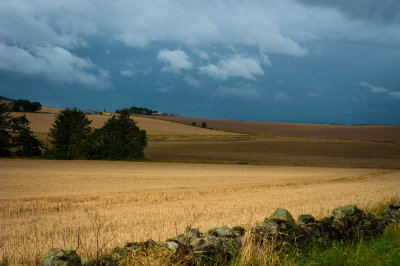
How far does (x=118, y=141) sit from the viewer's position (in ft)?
191

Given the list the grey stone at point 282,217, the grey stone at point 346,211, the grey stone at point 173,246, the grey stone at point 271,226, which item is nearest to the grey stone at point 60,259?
the grey stone at point 173,246

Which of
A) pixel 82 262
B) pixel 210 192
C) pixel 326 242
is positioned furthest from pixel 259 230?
pixel 210 192

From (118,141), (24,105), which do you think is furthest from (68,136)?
(24,105)

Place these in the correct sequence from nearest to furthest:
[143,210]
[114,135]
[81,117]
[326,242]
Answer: [326,242] → [143,210] → [114,135] → [81,117]

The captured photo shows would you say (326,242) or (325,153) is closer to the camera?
(326,242)

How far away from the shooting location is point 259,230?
6785 mm

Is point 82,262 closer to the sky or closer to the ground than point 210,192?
closer to the sky

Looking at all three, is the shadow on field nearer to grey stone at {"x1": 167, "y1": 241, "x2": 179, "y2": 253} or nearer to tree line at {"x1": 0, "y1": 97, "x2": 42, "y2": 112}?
grey stone at {"x1": 167, "y1": 241, "x2": 179, "y2": 253}

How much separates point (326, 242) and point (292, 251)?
126cm

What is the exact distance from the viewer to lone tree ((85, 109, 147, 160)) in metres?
58.1

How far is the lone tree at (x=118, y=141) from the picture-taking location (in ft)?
191

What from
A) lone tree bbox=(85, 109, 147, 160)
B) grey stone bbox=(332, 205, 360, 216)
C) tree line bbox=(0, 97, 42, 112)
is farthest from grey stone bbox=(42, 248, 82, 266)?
tree line bbox=(0, 97, 42, 112)

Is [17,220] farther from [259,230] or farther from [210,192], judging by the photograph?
[210,192]

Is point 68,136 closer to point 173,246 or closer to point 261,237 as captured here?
point 261,237
